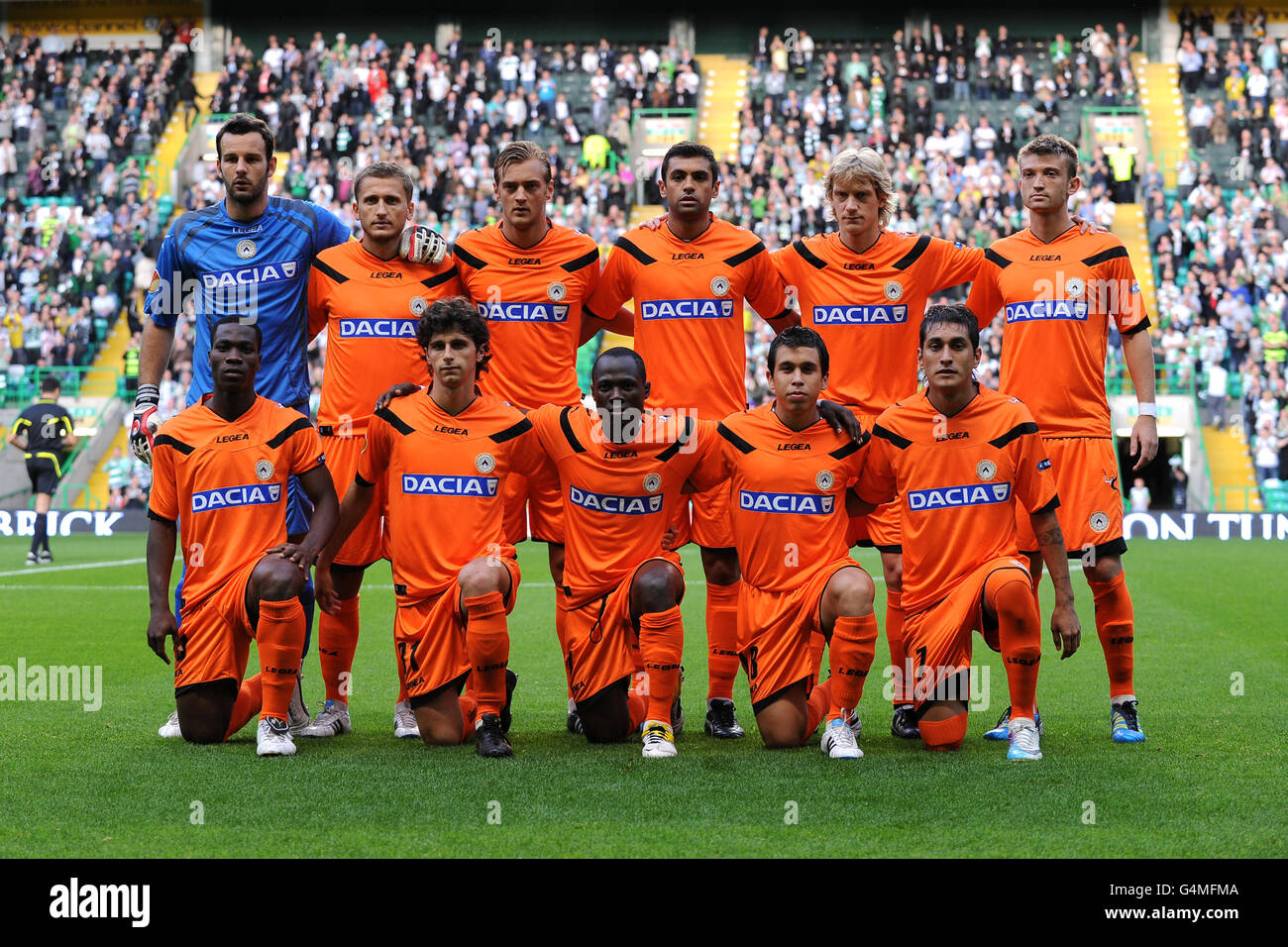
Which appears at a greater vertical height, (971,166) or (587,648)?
(971,166)

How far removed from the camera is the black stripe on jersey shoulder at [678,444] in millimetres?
5855

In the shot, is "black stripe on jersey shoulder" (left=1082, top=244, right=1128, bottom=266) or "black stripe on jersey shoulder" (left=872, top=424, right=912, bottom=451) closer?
"black stripe on jersey shoulder" (left=872, top=424, right=912, bottom=451)

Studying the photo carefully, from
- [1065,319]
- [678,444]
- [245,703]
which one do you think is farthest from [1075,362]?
[245,703]

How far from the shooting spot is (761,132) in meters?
29.2

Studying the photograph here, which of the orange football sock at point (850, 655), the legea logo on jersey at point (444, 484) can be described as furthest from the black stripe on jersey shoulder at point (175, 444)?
the orange football sock at point (850, 655)

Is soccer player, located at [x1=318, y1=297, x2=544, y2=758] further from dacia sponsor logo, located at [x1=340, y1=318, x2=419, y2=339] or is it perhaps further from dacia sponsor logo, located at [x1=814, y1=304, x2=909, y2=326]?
dacia sponsor logo, located at [x1=814, y1=304, x2=909, y2=326]

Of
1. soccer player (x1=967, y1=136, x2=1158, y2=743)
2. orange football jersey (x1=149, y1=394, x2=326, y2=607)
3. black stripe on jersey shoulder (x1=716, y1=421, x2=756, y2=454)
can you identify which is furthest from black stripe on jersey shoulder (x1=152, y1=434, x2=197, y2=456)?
soccer player (x1=967, y1=136, x2=1158, y2=743)

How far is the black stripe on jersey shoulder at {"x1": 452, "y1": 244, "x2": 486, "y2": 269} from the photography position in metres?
6.45

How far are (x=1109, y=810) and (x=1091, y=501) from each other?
6.03ft

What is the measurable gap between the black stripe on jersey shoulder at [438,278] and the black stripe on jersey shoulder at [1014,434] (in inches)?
98.7

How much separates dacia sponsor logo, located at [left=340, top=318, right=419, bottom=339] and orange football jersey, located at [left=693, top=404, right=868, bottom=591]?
1.52 m

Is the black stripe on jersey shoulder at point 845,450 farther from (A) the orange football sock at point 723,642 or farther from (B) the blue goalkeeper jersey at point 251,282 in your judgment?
(B) the blue goalkeeper jersey at point 251,282
